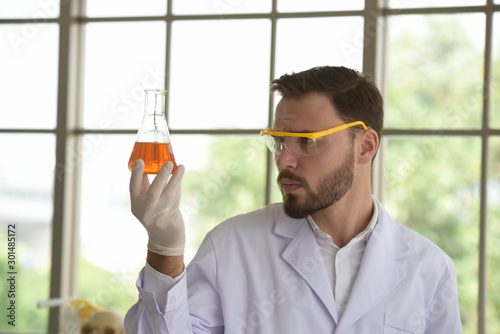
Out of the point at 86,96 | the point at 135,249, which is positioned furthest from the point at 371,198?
the point at 86,96

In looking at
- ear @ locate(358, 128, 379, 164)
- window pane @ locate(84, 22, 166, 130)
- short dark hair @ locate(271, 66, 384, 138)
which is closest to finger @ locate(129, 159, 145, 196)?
short dark hair @ locate(271, 66, 384, 138)

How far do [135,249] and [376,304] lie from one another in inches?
72.5

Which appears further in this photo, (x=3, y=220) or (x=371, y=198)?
(x=3, y=220)

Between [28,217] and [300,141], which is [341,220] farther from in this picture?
[28,217]

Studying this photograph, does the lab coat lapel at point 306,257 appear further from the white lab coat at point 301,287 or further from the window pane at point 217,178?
the window pane at point 217,178

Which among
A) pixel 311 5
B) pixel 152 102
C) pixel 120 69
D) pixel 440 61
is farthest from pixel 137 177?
pixel 440 61

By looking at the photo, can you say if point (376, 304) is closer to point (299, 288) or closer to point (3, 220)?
point (299, 288)

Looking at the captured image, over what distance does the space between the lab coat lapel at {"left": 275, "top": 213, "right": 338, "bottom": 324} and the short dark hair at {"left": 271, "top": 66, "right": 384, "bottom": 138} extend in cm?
37

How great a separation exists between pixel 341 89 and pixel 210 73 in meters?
1.45

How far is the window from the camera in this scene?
10.2 feet

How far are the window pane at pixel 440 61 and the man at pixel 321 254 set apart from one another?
1.06 metres

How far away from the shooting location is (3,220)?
3639 millimetres

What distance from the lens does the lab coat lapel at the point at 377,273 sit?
6.23ft

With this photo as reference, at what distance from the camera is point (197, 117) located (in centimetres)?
340
